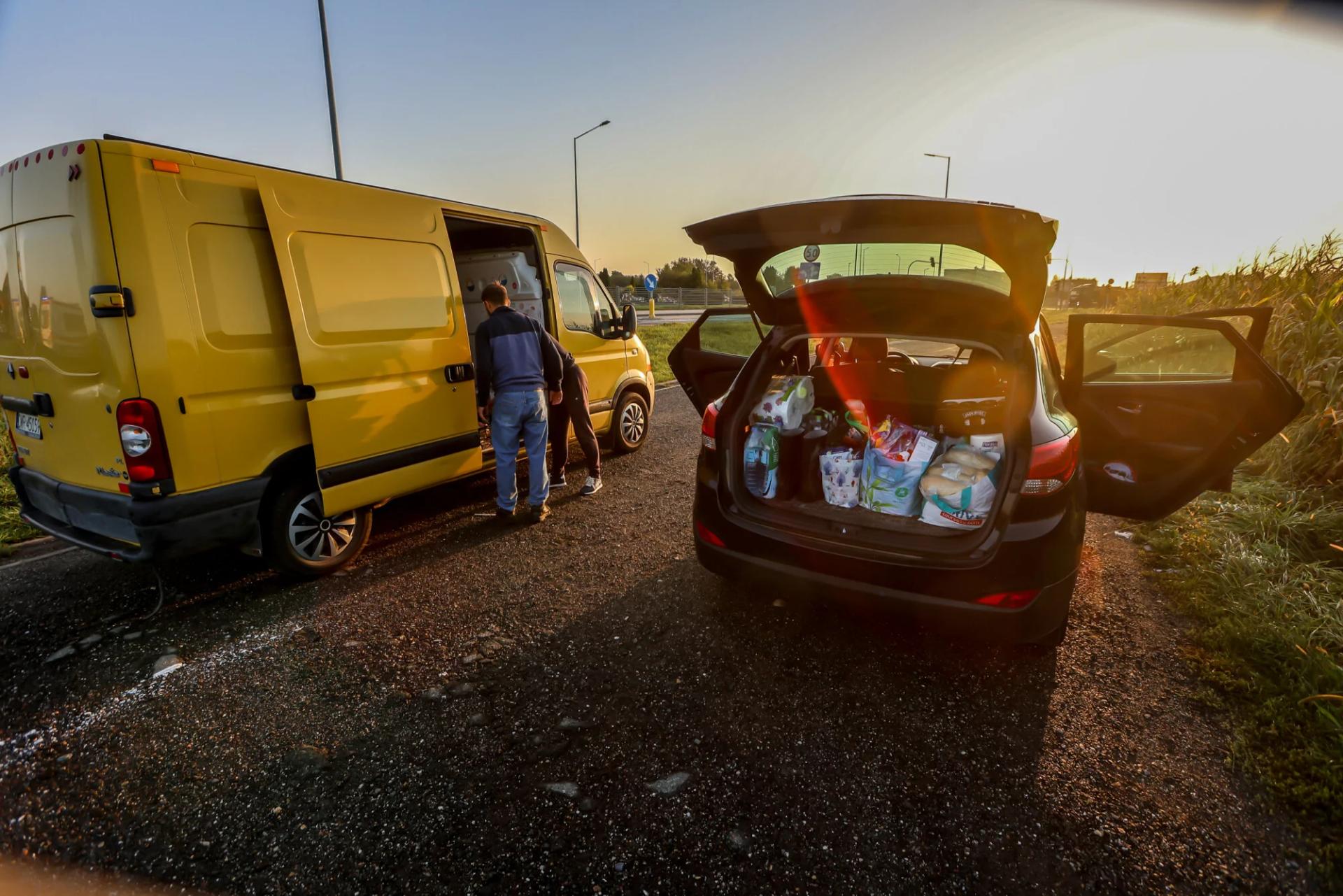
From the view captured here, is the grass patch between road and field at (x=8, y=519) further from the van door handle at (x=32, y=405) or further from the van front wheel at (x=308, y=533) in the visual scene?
the van front wheel at (x=308, y=533)

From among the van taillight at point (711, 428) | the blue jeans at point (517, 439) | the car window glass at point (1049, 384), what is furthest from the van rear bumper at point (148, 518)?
the car window glass at point (1049, 384)

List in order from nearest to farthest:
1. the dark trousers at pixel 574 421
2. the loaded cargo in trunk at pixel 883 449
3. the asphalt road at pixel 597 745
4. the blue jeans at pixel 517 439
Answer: the asphalt road at pixel 597 745
the loaded cargo in trunk at pixel 883 449
the blue jeans at pixel 517 439
the dark trousers at pixel 574 421

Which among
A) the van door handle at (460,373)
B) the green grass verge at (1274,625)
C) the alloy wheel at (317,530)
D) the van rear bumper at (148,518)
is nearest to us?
the green grass verge at (1274,625)

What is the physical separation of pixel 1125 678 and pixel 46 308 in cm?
541

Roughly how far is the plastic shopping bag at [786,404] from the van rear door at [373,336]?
2.35 m

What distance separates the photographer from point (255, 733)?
2.44 m

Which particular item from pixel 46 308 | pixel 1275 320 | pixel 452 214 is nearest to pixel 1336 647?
pixel 1275 320

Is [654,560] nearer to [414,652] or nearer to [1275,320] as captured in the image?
[414,652]

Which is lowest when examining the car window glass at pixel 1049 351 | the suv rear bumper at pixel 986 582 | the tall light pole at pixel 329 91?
the suv rear bumper at pixel 986 582

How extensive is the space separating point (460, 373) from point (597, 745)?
9.82ft

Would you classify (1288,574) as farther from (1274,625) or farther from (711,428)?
(711,428)

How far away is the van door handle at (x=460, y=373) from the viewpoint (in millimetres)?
4441

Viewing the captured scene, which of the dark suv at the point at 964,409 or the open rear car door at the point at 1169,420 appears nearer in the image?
the dark suv at the point at 964,409

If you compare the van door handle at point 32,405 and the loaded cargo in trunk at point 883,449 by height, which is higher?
the van door handle at point 32,405
